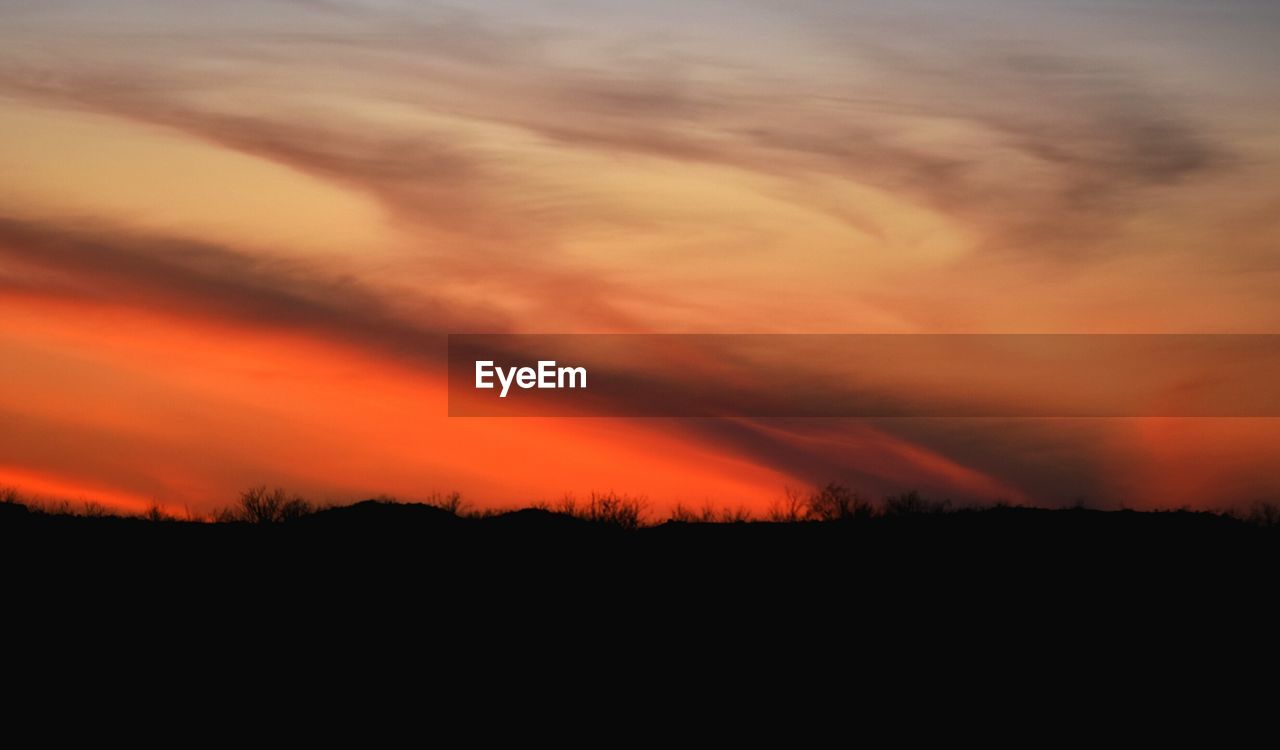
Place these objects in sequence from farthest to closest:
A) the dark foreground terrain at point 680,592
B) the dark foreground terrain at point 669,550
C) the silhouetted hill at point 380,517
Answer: the silhouetted hill at point 380,517, the dark foreground terrain at point 669,550, the dark foreground terrain at point 680,592

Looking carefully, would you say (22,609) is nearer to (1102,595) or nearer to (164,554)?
(164,554)

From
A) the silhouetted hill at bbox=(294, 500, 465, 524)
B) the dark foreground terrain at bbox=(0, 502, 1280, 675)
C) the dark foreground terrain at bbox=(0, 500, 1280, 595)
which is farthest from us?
the silhouetted hill at bbox=(294, 500, 465, 524)

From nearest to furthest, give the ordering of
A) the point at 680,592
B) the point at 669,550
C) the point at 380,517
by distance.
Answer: the point at 680,592, the point at 669,550, the point at 380,517

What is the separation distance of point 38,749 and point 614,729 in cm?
854

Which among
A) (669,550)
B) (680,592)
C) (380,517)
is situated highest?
(380,517)

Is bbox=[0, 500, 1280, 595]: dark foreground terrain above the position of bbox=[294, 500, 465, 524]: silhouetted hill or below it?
below

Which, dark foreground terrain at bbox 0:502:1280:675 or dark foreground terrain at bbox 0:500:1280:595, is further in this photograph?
dark foreground terrain at bbox 0:500:1280:595

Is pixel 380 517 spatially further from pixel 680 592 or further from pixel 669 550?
pixel 680 592

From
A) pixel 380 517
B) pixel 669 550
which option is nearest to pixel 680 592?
pixel 669 550

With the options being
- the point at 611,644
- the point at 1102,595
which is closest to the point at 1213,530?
the point at 1102,595

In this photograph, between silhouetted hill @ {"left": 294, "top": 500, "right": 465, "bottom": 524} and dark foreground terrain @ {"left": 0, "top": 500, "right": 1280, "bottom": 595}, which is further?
silhouetted hill @ {"left": 294, "top": 500, "right": 465, "bottom": 524}

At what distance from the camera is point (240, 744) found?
24.5 m

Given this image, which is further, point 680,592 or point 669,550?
point 669,550

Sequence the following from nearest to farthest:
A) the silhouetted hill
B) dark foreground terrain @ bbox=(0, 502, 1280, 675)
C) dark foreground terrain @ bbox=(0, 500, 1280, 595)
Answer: dark foreground terrain @ bbox=(0, 502, 1280, 675) → dark foreground terrain @ bbox=(0, 500, 1280, 595) → the silhouetted hill
